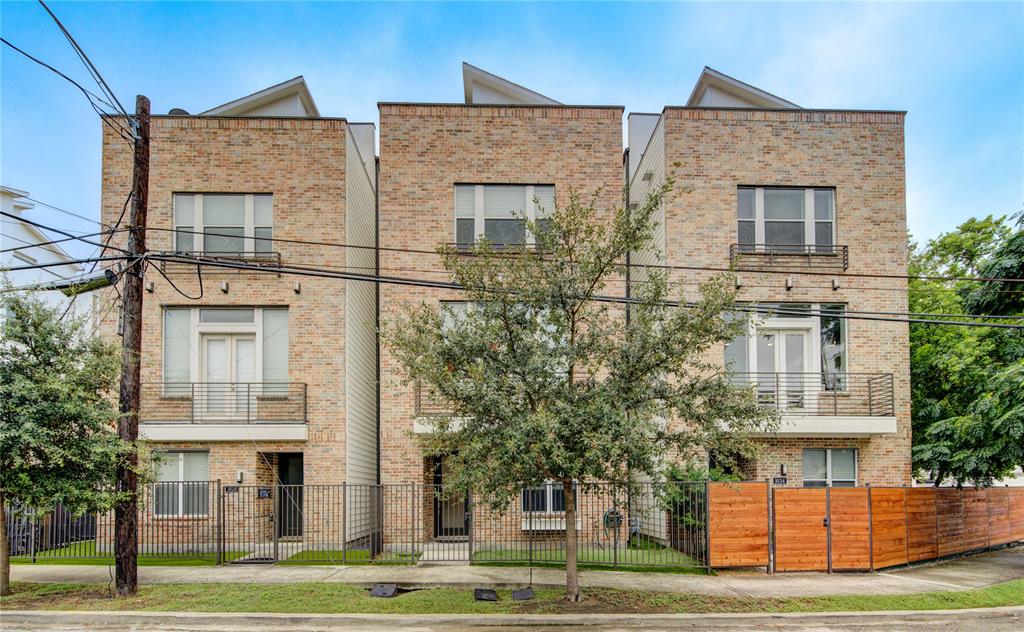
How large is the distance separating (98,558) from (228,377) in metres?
4.31

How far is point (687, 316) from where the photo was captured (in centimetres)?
1016

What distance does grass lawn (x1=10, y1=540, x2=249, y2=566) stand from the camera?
14.3 m

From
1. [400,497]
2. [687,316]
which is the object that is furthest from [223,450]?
[687,316]

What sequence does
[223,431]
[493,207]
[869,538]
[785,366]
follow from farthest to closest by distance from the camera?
[493,207] → [785,366] → [223,431] → [869,538]

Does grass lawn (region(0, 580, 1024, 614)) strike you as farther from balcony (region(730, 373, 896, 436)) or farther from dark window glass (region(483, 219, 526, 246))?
dark window glass (region(483, 219, 526, 246))

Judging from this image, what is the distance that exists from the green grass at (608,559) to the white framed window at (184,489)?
617 centimetres

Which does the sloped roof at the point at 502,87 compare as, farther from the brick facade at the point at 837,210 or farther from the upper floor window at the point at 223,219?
the upper floor window at the point at 223,219

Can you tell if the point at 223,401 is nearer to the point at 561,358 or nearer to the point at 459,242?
the point at 459,242

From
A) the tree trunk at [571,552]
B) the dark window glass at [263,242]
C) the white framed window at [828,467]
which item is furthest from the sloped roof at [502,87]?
the tree trunk at [571,552]

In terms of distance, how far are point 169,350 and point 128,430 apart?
5861 mm

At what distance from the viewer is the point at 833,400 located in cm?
1684

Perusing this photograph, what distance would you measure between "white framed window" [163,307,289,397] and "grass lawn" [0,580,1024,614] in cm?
548

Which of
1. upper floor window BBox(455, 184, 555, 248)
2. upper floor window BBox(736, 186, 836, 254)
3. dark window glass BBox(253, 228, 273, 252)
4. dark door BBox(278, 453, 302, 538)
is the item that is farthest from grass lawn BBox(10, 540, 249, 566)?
upper floor window BBox(736, 186, 836, 254)

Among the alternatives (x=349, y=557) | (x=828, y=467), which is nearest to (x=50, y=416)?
(x=349, y=557)
